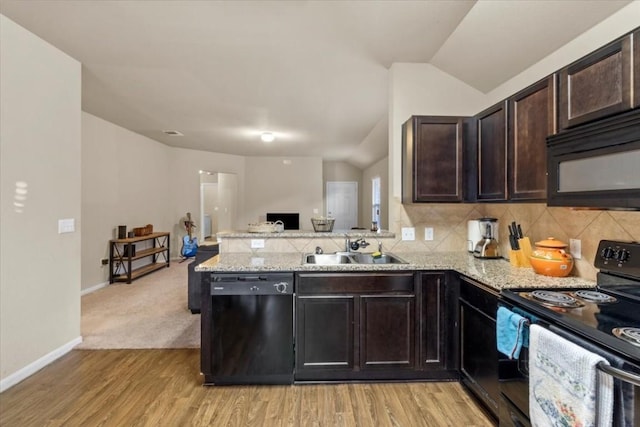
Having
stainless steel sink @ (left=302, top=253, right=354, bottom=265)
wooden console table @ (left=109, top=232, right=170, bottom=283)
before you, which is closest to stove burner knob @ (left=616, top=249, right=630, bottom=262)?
stainless steel sink @ (left=302, top=253, right=354, bottom=265)

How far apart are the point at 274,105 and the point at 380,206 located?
490 cm

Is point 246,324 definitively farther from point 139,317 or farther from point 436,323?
point 139,317

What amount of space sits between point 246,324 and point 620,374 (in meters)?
1.95

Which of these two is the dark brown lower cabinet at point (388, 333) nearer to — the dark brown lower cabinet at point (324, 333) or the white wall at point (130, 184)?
the dark brown lower cabinet at point (324, 333)

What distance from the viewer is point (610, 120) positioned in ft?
4.35

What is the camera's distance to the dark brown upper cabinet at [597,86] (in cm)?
135

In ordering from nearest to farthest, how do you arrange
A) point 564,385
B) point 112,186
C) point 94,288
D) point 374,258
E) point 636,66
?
point 564,385
point 636,66
point 374,258
point 94,288
point 112,186

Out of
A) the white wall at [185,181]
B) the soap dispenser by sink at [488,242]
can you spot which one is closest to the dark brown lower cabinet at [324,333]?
the soap dispenser by sink at [488,242]

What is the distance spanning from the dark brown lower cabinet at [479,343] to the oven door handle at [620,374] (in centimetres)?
75

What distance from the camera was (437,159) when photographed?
260cm

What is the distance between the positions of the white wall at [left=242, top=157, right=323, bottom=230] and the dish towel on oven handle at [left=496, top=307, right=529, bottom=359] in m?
7.13

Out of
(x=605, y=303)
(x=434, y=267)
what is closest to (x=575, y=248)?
(x=605, y=303)

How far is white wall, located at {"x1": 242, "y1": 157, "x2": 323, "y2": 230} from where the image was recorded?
339 inches

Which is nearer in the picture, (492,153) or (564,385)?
(564,385)
